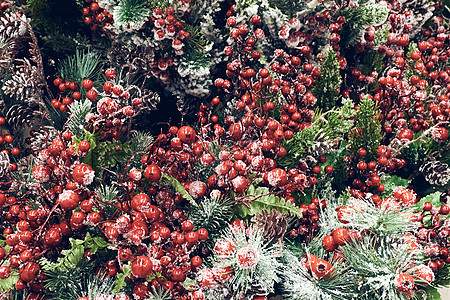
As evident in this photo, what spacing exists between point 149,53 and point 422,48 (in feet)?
1.78

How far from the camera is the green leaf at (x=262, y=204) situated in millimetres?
562

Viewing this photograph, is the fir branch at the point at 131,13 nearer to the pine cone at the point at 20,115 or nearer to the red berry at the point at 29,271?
the pine cone at the point at 20,115

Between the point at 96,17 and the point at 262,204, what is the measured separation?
1.57 ft

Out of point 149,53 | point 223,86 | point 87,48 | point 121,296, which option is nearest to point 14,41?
point 87,48

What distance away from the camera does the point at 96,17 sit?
2.44 feet

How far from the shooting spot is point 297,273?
548 mm

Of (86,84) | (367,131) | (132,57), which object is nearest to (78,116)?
(86,84)

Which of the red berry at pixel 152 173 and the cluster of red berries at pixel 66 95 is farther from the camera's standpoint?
the cluster of red berries at pixel 66 95

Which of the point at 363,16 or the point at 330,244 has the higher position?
the point at 363,16

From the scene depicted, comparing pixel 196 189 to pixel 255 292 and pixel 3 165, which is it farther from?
pixel 3 165

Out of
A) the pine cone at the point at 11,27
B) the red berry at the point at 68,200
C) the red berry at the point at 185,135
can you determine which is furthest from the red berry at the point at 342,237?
the pine cone at the point at 11,27

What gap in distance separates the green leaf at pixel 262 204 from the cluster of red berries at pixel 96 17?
1.36 feet

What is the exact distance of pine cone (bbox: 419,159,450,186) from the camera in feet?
2.28

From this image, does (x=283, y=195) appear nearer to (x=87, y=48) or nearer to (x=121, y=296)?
(x=121, y=296)
